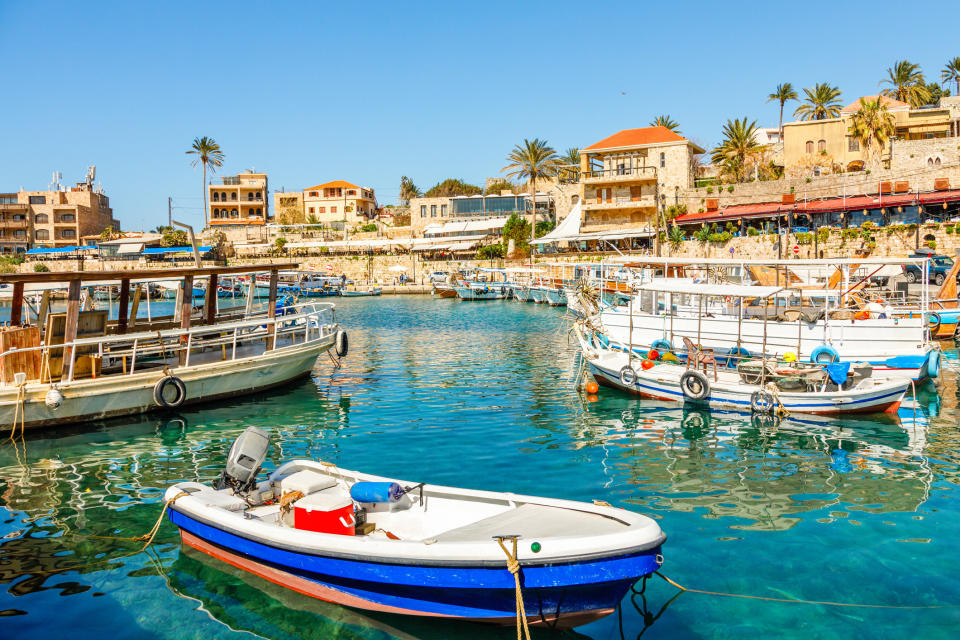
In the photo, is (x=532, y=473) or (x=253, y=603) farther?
(x=532, y=473)

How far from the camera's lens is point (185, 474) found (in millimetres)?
12023

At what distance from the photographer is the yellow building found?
53844mm

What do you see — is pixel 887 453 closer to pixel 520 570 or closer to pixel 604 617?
pixel 604 617

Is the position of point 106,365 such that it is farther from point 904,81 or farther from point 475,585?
point 904,81

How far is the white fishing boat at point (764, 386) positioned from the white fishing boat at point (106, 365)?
9.95 metres

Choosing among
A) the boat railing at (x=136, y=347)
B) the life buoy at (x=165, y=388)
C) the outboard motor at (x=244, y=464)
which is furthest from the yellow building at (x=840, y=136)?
the outboard motor at (x=244, y=464)

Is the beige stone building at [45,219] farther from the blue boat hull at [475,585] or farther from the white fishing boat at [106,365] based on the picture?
the blue boat hull at [475,585]

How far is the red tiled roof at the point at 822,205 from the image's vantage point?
40.1 metres

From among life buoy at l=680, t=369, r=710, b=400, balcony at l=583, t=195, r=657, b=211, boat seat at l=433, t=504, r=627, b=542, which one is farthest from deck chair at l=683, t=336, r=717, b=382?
balcony at l=583, t=195, r=657, b=211

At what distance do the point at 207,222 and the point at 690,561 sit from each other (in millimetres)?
93823

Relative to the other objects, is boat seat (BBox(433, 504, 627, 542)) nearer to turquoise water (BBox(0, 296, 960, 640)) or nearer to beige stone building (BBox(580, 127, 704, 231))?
turquoise water (BBox(0, 296, 960, 640))

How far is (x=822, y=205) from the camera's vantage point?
44875 mm

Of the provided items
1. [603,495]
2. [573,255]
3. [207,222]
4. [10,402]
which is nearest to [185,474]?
[10,402]

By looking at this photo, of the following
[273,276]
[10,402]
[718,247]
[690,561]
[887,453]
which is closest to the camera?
[690,561]
